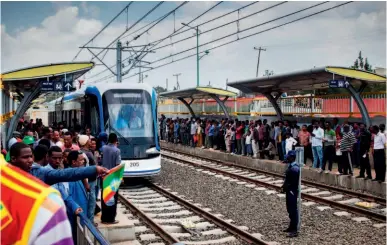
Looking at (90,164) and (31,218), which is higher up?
(31,218)

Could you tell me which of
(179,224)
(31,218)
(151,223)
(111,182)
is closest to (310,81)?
(179,224)

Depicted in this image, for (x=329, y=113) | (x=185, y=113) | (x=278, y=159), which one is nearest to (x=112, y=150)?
(x=278, y=159)

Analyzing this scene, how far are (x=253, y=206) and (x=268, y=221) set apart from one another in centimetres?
143

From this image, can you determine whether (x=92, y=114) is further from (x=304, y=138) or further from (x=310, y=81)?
(x=310, y=81)

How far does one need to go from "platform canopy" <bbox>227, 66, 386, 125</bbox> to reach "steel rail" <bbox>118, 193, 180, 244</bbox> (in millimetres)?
7489

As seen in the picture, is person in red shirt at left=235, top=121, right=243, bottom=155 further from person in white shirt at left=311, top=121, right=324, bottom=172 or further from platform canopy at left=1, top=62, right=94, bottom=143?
platform canopy at left=1, top=62, right=94, bottom=143

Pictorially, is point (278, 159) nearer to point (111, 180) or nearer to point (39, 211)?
point (111, 180)

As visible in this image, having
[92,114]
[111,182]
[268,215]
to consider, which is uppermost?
[92,114]

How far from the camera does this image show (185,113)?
3391cm

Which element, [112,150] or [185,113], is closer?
[112,150]

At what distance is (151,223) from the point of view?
9109 millimetres

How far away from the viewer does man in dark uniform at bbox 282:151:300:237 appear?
27.8ft

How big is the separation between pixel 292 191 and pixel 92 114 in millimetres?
7907

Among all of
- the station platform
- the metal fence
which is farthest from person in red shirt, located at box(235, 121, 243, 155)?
the metal fence
